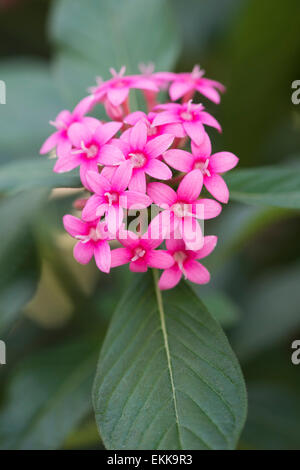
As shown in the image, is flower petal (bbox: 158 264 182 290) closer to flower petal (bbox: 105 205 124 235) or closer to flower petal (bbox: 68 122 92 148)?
flower petal (bbox: 105 205 124 235)

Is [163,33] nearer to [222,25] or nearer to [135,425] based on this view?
[222,25]

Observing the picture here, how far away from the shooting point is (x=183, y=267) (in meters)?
0.98

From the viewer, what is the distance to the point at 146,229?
993mm

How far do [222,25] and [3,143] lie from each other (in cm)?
118

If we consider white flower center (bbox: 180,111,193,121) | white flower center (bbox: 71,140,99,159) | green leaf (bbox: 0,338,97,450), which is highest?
white flower center (bbox: 180,111,193,121)

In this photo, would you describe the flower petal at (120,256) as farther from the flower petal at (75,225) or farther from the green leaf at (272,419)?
the green leaf at (272,419)

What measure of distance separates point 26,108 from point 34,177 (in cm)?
64

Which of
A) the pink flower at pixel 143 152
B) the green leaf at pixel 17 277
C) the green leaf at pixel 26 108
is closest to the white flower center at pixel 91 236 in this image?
the pink flower at pixel 143 152

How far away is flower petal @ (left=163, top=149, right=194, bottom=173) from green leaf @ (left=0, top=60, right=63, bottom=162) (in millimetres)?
751

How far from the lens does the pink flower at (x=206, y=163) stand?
0.97 meters

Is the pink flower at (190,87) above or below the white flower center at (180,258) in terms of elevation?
above

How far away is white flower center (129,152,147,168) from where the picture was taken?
0.95 metres

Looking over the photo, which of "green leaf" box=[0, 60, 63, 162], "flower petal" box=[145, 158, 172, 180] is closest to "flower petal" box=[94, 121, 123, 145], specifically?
"flower petal" box=[145, 158, 172, 180]

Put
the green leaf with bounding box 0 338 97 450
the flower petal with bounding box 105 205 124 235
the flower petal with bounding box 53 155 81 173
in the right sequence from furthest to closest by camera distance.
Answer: the green leaf with bounding box 0 338 97 450 → the flower petal with bounding box 53 155 81 173 → the flower petal with bounding box 105 205 124 235
